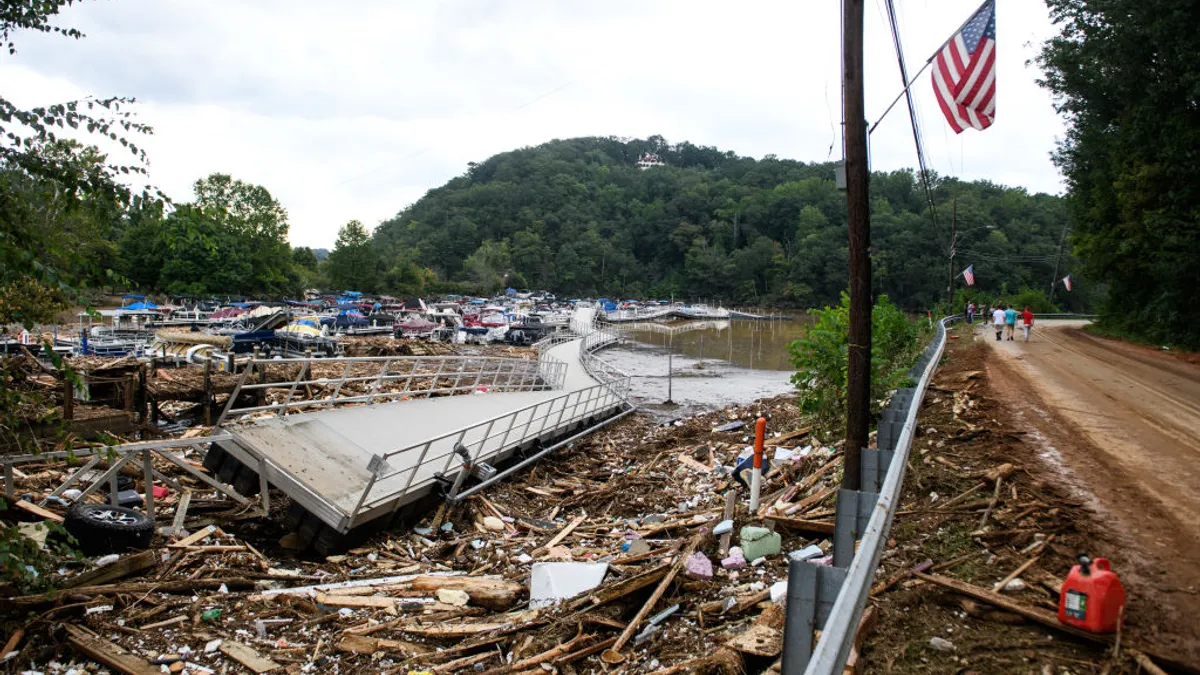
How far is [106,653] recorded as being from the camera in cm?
571

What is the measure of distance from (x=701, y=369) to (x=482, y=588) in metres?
36.9

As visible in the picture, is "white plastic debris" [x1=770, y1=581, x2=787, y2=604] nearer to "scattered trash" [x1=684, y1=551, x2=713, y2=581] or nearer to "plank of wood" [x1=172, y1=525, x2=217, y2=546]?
"scattered trash" [x1=684, y1=551, x2=713, y2=581]

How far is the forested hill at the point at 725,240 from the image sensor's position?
111 meters

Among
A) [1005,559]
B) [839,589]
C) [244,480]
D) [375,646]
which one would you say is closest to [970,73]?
[1005,559]

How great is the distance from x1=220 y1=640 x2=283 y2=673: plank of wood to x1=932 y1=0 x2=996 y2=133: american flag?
10.5 m

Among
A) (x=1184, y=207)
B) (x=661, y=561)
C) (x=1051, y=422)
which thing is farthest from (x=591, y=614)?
(x=1184, y=207)

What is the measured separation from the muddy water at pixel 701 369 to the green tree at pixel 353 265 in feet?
151

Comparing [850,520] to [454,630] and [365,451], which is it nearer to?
[454,630]

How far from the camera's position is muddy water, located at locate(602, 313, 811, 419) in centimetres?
2957

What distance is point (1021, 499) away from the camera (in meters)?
6.61

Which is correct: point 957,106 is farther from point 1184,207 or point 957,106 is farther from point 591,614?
point 1184,207

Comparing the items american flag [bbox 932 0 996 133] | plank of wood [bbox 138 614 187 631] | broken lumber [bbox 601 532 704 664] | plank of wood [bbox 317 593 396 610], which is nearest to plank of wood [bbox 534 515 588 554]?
plank of wood [bbox 317 593 396 610]

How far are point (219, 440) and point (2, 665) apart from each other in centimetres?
428

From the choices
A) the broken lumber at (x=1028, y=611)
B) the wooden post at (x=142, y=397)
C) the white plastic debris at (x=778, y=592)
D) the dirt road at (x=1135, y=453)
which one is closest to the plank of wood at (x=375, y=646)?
the white plastic debris at (x=778, y=592)
